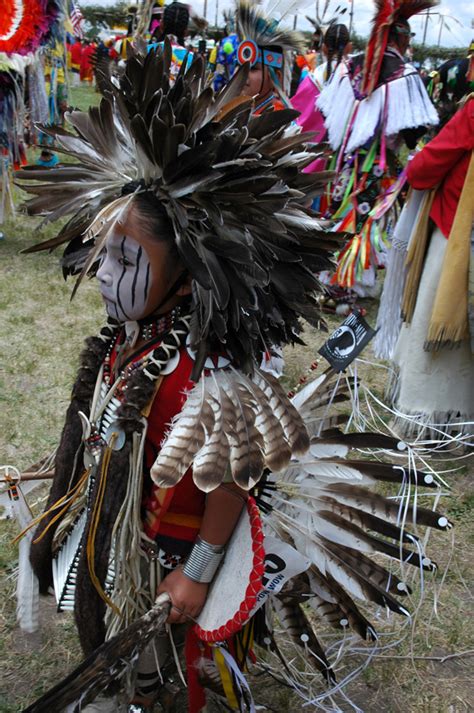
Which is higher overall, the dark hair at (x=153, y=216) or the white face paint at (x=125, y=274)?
Result: the dark hair at (x=153, y=216)

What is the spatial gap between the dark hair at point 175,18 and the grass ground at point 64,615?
128 inches

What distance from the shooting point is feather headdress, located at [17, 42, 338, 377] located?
1501 millimetres

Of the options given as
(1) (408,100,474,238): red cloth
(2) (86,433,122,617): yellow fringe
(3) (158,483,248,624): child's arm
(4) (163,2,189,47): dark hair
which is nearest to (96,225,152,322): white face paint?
(2) (86,433,122,617): yellow fringe

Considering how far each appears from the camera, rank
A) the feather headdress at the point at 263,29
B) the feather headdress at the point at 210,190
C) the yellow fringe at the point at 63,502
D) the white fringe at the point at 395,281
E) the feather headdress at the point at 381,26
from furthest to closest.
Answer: the feather headdress at the point at 381,26, the white fringe at the point at 395,281, the feather headdress at the point at 263,29, the yellow fringe at the point at 63,502, the feather headdress at the point at 210,190

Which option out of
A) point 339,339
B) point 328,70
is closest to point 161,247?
point 339,339

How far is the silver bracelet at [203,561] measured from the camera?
1647mm

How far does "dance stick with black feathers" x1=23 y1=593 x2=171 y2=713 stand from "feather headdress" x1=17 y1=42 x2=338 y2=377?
0.57 m

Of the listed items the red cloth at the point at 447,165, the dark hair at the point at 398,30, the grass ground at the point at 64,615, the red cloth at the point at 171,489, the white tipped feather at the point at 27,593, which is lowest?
the grass ground at the point at 64,615

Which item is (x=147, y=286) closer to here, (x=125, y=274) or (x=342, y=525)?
(x=125, y=274)

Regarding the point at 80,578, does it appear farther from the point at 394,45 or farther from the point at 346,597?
the point at 394,45

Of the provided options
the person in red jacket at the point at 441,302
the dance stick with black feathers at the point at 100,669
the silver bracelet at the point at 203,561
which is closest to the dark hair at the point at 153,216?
the silver bracelet at the point at 203,561

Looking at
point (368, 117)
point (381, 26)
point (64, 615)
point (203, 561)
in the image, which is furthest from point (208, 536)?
point (381, 26)

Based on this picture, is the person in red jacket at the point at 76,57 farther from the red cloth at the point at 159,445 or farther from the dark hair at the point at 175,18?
the red cloth at the point at 159,445

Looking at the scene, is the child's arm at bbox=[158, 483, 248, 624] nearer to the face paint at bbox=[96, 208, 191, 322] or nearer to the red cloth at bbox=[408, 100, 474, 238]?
the face paint at bbox=[96, 208, 191, 322]
